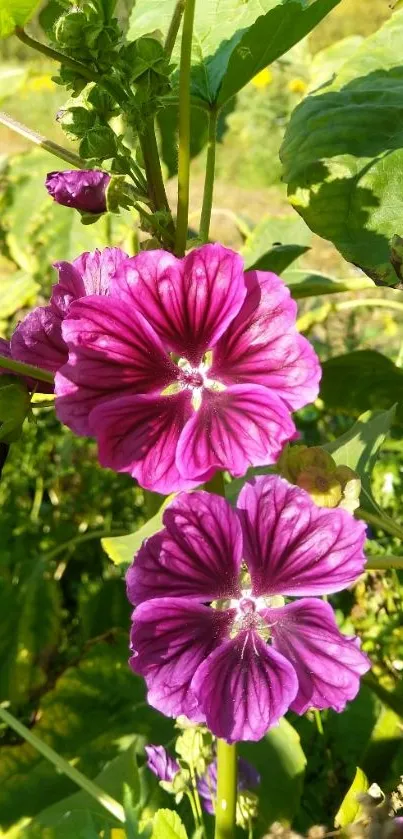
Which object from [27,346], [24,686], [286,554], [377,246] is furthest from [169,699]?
[24,686]

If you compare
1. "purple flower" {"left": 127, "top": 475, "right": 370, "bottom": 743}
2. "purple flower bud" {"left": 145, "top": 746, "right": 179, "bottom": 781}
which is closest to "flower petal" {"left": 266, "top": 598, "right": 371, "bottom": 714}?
"purple flower" {"left": 127, "top": 475, "right": 370, "bottom": 743}

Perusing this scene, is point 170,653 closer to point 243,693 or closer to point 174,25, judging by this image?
point 243,693

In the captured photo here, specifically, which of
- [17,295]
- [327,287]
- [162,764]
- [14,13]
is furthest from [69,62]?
[17,295]

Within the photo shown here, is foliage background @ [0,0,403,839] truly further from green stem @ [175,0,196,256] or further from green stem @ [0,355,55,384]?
green stem @ [175,0,196,256]

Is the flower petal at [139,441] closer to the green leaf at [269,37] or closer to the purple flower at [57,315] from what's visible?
the purple flower at [57,315]

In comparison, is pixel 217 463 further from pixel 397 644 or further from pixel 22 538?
pixel 22 538
